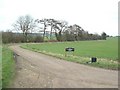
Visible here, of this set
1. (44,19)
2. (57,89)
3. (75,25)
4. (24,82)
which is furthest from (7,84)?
(75,25)

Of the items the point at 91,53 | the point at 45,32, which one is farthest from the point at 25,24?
the point at 91,53

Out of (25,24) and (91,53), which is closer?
(91,53)

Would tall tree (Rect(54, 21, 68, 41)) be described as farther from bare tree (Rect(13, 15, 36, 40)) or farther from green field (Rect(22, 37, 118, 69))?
green field (Rect(22, 37, 118, 69))

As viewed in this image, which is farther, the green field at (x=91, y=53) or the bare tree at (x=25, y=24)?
the bare tree at (x=25, y=24)

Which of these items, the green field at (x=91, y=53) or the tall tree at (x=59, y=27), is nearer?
the green field at (x=91, y=53)

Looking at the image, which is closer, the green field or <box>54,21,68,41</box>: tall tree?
the green field

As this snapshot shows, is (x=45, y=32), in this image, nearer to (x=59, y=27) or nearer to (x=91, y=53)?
(x=59, y=27)

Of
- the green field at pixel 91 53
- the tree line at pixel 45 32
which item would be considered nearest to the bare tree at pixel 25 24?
the tree line at pixel 45 32

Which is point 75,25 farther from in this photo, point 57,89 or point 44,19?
point 57,89

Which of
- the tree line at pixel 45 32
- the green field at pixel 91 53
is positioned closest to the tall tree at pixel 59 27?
the tree line at pixel 45 32

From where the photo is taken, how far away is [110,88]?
40.1 ft

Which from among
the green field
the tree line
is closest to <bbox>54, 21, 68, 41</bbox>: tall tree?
the tree line

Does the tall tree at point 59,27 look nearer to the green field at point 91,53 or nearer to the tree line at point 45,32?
the tree line at point 45,32

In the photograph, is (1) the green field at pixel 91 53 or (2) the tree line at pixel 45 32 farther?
(2) the tree line at pixel 45 32
